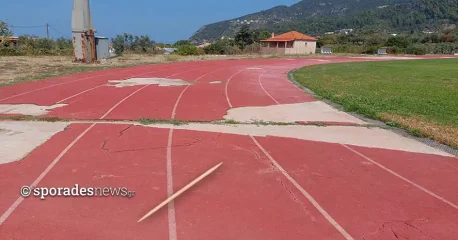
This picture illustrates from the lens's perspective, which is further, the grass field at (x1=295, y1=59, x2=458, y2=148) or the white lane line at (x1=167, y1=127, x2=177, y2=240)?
the grass field at (x1=295, y1=59, x2=458, y2=148)

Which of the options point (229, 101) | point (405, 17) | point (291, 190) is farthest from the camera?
point (405, 17)

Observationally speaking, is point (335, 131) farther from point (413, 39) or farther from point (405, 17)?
point (405, 17)

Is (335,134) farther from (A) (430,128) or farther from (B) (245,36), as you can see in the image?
(B) (245,36)

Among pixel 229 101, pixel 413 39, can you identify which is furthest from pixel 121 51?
pixel 413 39

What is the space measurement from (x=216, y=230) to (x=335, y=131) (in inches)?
200

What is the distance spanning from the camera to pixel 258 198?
4594 mm

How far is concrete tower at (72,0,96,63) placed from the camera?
24000mm

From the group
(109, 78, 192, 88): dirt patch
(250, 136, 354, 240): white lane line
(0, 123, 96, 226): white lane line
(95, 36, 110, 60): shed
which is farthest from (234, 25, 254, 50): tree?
(250, 136, 354, 240): white lane line

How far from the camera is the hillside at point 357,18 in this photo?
10431 centimetres

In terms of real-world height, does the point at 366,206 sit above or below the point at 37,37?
below

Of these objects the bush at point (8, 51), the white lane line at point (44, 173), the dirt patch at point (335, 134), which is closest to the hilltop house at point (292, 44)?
the bush at point (8, 51)

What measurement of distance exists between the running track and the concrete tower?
1823 cm

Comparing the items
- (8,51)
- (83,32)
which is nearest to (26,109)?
(83,32)

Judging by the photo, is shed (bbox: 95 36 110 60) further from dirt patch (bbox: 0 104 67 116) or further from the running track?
the running track
